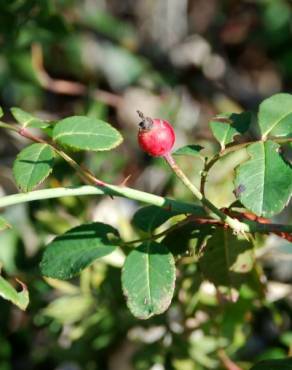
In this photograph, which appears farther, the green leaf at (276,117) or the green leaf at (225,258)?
the green leaf at (225,258)

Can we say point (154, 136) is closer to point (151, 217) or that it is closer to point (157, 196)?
point (157, 196)

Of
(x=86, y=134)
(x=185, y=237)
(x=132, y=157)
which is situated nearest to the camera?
(x=86, y=134)

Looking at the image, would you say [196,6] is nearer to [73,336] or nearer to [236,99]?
[236,99]

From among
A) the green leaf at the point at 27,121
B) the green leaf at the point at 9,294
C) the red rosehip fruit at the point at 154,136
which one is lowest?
the green leaf at the point at 9,294

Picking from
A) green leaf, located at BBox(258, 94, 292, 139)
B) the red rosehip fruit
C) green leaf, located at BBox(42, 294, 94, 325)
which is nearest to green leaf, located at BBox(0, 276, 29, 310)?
the red rosehip fruit

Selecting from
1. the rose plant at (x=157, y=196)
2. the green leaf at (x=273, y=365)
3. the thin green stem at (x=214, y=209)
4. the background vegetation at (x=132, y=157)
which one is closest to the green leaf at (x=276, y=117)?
the rose plant at (x=157, y=196)

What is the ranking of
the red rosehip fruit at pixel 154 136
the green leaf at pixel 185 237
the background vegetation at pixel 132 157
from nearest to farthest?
the red rosehip fruit at pixel 154 136
the green leaf at pixel 185 237
the background vegetation at pixel 132 157

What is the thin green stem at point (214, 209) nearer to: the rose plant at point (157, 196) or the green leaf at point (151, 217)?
the rose plant at point (157, 196)

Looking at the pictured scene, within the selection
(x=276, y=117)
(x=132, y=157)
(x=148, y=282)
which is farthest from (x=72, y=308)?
(x=132, y=157)
